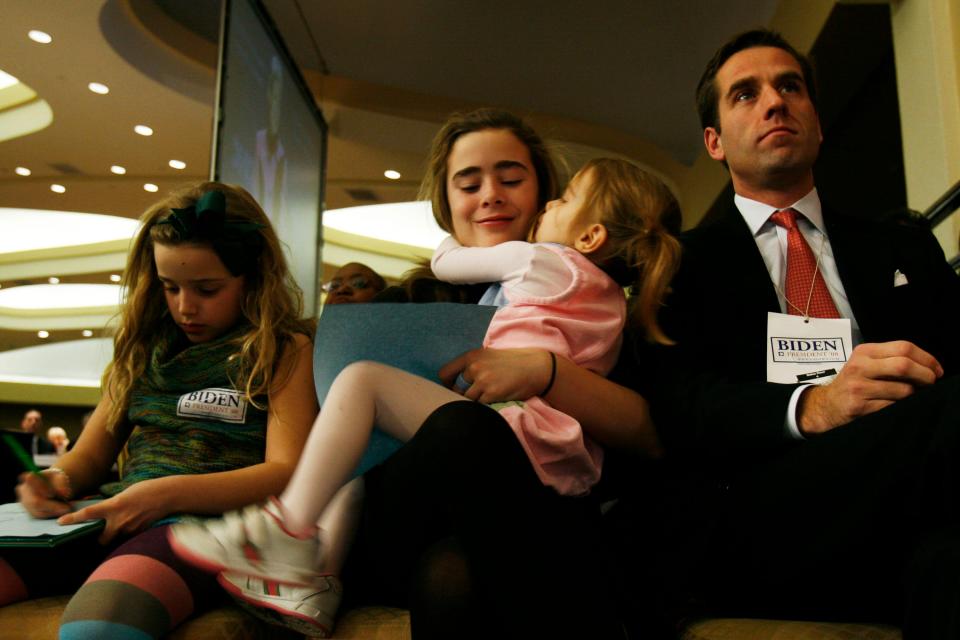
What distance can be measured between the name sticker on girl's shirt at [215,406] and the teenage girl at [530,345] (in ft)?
1.35

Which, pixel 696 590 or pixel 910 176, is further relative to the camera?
pixel 910 176

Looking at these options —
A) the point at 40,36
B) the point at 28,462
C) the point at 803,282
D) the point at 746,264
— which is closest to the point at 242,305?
the point at 28,462

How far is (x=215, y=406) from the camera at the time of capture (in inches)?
57.7

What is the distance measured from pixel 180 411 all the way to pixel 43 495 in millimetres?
258

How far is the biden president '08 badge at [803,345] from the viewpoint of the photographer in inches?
53.9

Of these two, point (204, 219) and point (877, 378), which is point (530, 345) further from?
point (204, 219)

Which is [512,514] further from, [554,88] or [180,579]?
[554,88]

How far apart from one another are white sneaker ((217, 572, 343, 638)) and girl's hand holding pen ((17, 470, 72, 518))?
0.45 meters

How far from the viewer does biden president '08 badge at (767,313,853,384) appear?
4.49 feet

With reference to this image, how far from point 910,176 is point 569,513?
2.91 metres

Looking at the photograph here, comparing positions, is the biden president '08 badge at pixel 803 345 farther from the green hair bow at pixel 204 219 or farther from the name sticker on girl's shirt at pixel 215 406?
the green hair bow at pixel 204 219

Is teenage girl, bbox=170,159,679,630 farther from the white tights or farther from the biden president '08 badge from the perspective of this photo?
the biden president '08 badge

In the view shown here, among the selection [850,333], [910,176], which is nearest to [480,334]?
[850,333]

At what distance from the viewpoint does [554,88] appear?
620cm
